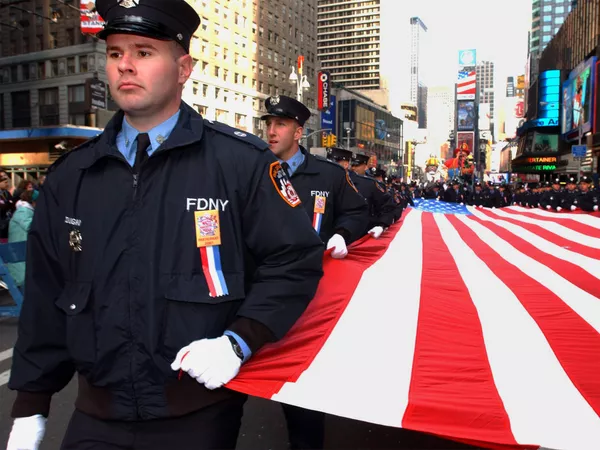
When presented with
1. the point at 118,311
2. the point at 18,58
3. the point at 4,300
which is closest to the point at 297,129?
the point at 118,311

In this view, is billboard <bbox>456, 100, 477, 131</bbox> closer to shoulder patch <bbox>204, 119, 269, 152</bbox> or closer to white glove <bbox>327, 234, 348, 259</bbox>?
white glove <bbox>327, 234, 348, 259</bbox>

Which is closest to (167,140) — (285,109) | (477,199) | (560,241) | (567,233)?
(285,109)

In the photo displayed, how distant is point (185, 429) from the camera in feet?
6.16

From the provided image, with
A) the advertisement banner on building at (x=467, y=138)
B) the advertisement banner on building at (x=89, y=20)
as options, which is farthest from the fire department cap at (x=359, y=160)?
the advertisement banner on building at (x=467, y=138)

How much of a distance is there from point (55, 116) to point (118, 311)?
5411cm

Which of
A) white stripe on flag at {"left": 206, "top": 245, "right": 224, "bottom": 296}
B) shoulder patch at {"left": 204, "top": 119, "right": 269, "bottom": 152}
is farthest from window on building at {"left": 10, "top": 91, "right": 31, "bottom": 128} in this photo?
white stripe on flag at {"left": 206, "top": 245, "right": 224, "bottom": 296}

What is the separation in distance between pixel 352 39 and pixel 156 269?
188m

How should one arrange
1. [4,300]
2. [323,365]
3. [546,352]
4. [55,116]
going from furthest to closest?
1. [55,116]
2. [4,300]
3. [546,352]
4. [323,365]

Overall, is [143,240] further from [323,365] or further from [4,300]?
[4,300]

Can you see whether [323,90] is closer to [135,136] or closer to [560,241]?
[560,241]

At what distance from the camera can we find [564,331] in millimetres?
2898

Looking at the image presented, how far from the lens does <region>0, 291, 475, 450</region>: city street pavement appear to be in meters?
3.85

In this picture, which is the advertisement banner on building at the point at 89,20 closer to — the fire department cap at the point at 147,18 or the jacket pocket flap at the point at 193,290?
the fire department cap at the point at 147,18

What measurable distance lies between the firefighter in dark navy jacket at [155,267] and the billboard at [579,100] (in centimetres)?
4722
